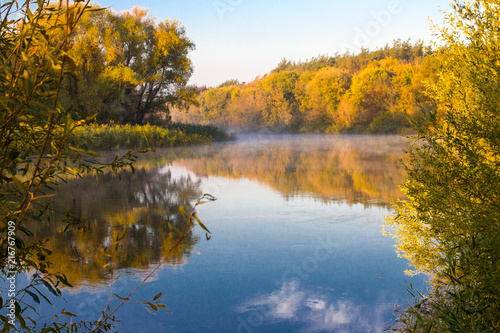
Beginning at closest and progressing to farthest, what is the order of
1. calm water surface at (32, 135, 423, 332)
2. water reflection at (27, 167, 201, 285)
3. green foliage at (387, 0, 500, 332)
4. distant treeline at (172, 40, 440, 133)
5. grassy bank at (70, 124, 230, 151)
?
green foliage at (387, 0, 500, 332) < calm water surface at (32, 135, 423, 332) < water reflection at (27, 167, 201, 285) < grassy bank at (70, 124, 230, 151) < distant treeline at (172, 40, 440, 133)

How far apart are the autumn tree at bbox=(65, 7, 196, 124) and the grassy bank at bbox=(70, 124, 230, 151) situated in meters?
3.14

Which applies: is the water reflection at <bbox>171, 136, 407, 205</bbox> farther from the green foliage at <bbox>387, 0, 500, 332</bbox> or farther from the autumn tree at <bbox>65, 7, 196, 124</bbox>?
the autumn tree at <bbox>65, 7, 196, 124</bbox>

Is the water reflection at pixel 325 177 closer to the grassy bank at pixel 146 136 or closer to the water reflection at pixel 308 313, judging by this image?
the water reflection at pixel 308 313

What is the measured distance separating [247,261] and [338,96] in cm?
6908

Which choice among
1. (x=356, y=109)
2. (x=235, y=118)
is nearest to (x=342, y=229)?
(x=356, y=109)

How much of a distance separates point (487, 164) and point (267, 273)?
2.81m

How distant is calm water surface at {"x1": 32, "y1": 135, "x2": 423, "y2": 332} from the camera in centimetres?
435

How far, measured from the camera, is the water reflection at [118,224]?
5.76 meters

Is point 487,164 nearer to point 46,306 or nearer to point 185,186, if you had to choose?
point 46,306

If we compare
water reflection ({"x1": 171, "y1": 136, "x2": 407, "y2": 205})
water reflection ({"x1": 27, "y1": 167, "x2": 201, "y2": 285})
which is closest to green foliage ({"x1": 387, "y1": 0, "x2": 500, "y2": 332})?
water reflection ({"x1": 27, "y1": 167, "x2": 201, "y2": 285})

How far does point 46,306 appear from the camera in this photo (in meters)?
4.52

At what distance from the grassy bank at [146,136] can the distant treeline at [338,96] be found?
23675mm

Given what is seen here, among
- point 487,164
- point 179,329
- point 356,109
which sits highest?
point 356,109

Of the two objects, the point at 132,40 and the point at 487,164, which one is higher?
the point at 132,40
